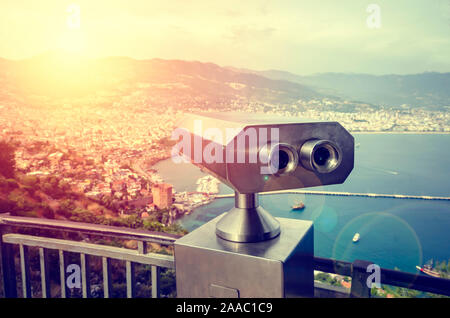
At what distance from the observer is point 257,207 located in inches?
28.6

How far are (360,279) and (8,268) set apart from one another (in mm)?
1261

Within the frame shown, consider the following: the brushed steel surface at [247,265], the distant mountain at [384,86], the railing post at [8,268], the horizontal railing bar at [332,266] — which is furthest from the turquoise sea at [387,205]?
the brushed steel surface at [247,265]

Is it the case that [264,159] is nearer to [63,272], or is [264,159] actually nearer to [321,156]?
[321,156]

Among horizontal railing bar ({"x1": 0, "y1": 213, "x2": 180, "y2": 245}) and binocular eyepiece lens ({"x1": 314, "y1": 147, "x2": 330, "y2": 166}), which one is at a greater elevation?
binocular eyepiece lens ({"x1": 314, "y1": 147, "x2": 330, "y2": 166})

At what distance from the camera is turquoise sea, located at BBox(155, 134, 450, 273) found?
19.2 ft

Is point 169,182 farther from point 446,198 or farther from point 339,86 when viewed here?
point 446,198

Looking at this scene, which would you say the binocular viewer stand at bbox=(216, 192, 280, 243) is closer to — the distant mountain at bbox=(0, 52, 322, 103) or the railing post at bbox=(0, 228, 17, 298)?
the railing post at bbox=(0, 228, 17, 298)

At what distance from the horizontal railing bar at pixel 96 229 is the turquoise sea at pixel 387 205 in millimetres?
4123

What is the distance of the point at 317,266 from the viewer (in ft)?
2.86

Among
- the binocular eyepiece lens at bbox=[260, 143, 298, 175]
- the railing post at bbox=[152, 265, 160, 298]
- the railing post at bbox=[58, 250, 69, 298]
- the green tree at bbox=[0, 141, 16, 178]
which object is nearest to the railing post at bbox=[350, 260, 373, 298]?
the binocular eyepiece lens at bbox=[260, 143, 298, 175]


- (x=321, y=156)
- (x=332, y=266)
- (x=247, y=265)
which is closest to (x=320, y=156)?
(x=321, y=156)

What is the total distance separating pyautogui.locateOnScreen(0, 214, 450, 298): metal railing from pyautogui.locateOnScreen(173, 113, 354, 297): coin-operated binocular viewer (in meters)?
0.15

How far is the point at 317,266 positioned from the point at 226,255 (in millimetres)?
357

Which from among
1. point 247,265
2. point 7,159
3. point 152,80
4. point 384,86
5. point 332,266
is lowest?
point 7,159
